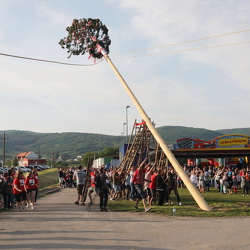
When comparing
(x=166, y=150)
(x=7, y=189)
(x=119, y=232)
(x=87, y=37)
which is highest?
(x=87, y=37)

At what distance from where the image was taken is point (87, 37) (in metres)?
23.0

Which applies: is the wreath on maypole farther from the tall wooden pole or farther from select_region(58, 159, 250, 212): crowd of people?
select_region(58, 159, 250, 212): crowd of people

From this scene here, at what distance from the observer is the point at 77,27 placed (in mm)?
22688

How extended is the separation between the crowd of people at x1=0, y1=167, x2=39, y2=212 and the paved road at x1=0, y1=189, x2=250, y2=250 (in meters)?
2.03

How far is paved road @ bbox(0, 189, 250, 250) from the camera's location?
7.88m

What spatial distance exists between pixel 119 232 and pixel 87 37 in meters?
15.8

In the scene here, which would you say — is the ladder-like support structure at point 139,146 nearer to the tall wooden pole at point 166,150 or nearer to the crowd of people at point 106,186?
the crowd of people at point 106,186

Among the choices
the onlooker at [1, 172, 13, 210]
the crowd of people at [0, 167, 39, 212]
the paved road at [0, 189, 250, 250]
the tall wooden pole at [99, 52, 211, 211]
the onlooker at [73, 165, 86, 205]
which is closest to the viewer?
the paved road at [0, 189, 250, 250]

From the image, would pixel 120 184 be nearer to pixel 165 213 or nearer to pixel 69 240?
pixel 165 213

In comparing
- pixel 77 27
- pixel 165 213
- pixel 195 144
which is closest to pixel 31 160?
pixel 195 144

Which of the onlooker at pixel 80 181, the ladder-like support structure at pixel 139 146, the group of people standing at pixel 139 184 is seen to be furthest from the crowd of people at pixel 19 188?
the ladder-like support structure at pixel 139 146

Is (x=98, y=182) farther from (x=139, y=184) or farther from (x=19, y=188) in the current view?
(x=19, y=188)

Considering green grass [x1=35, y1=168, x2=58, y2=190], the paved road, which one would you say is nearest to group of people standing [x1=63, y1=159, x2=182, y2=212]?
the paved road

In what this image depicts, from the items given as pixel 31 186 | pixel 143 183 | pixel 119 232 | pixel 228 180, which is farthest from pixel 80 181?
pixel 228 180
